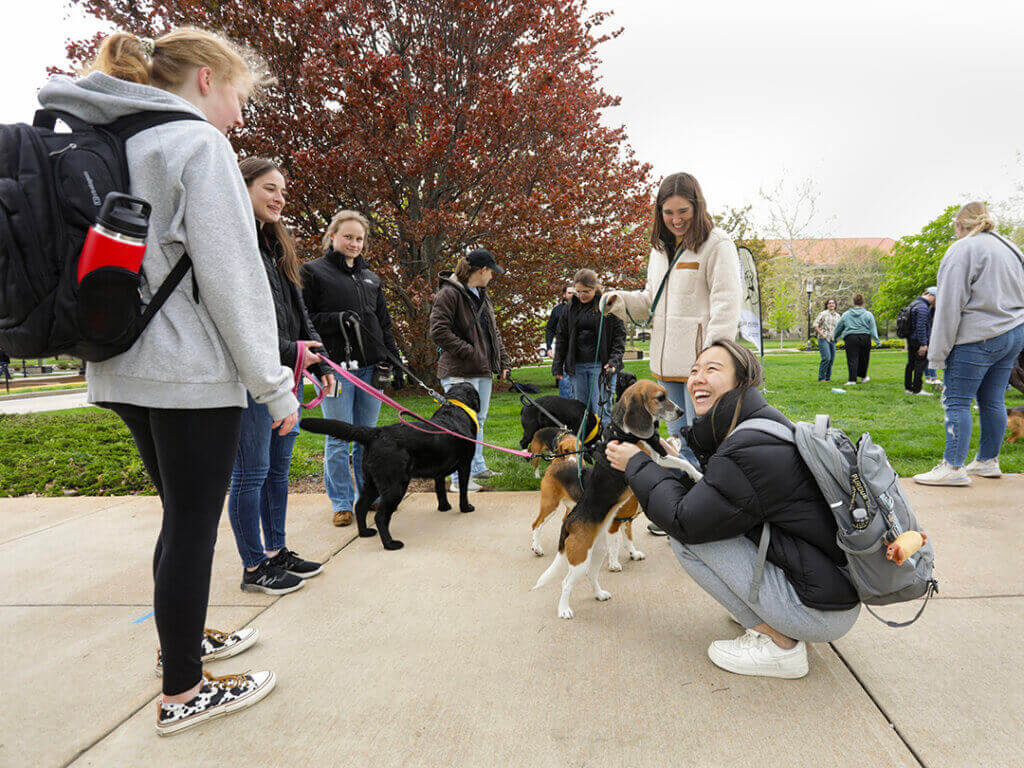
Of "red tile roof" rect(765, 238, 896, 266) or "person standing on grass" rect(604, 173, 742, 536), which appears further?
"red tile roof" rect(765, 238, 896, 266)

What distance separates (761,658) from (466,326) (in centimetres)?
359

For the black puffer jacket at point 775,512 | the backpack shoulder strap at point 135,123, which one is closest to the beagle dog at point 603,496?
the black puffer jacket at point 775,512

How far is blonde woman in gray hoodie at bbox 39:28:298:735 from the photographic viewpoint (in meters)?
1.63

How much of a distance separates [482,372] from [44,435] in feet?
24.7

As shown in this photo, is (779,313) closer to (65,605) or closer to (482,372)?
(482,372)

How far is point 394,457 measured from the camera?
12.6ft

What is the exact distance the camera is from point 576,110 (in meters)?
11.4

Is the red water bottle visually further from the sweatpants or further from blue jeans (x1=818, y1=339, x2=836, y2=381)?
blue jeans (x1=818, y1=339, x2=836, y2=381)

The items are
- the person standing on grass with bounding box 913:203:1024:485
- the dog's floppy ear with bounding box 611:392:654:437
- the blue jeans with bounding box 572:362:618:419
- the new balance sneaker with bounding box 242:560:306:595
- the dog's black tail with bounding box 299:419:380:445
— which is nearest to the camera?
the dog's floppy ear with bounding box 611:392:654:437

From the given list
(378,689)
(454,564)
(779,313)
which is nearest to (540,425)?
(454,564)

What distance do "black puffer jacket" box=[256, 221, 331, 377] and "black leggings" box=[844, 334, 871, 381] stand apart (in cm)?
1214

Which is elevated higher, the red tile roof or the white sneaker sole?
the red tile roof

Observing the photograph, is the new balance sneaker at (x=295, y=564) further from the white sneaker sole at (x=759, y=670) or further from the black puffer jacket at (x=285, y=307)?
the white sneaker sole at (x=759, y=670)

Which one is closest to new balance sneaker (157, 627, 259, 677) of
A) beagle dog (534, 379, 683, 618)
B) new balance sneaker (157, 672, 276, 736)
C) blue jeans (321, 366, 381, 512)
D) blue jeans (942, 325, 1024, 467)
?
new balance sneaker (157, 672, 276, 736)
